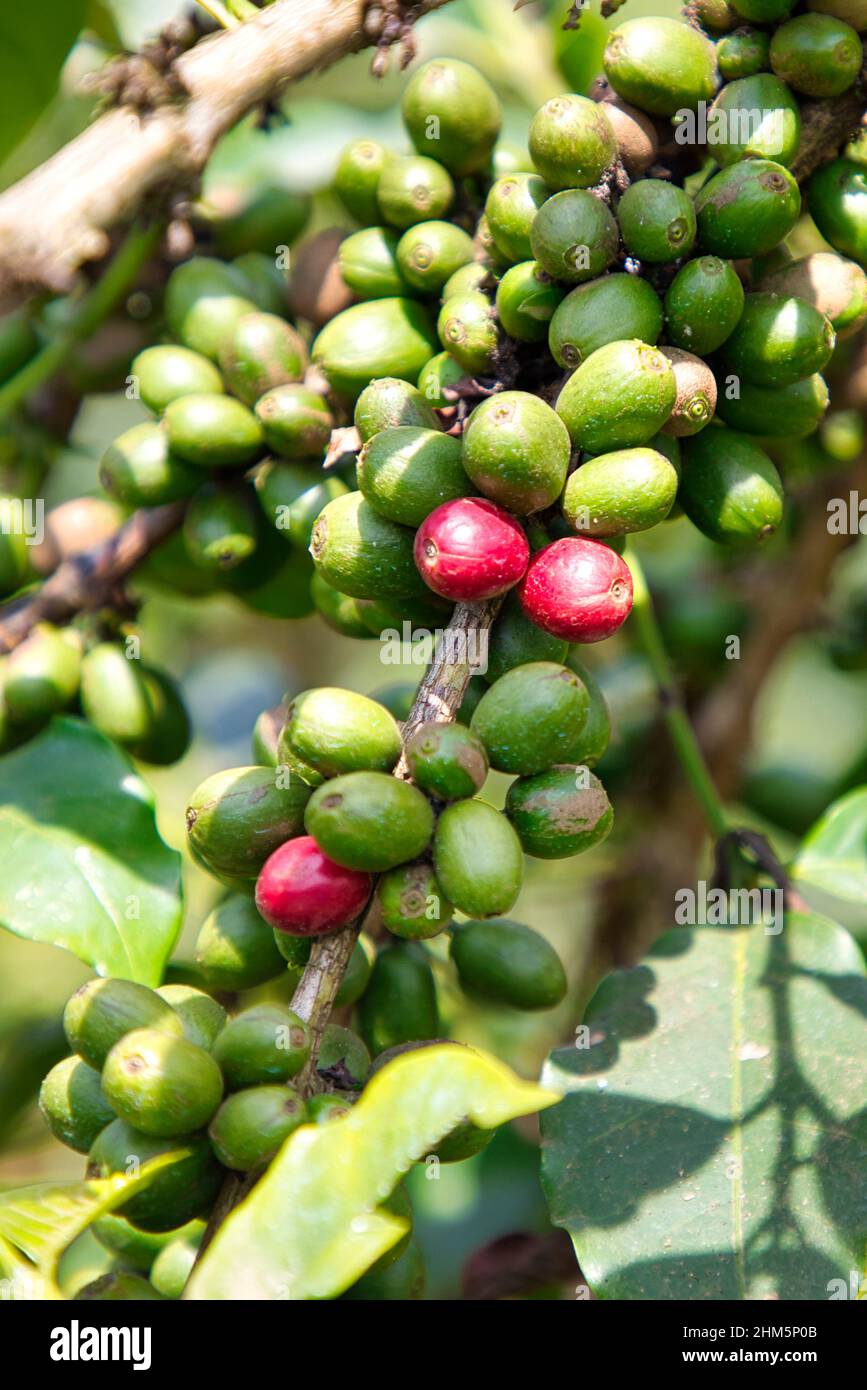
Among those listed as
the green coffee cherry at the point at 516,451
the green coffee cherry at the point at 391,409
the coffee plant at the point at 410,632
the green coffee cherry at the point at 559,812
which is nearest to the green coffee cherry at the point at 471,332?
the coffee plant at the point at 410,632

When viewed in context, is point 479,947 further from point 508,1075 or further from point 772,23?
point 772,23

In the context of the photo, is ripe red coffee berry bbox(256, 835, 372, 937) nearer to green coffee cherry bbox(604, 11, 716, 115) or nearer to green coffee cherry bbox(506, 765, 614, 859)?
green coffee cherry bbox(506, 765, 614, 859)

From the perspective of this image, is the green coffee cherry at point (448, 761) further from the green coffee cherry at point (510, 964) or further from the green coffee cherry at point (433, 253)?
the green coffee cherry at point (433, 253)

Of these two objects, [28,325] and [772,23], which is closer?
[772,23]

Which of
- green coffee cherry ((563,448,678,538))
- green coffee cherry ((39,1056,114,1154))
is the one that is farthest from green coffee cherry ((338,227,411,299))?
green coffee cherry ((39,1056,114,1154))

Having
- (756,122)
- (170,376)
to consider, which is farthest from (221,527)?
(756,122)
